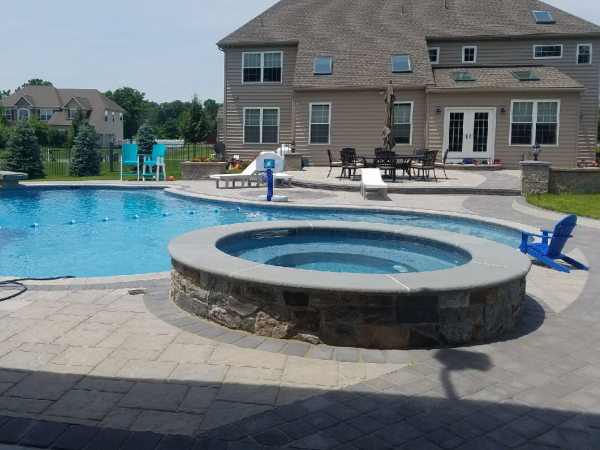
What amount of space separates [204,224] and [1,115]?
47.7 metres

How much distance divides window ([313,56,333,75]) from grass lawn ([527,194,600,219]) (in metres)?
11.6

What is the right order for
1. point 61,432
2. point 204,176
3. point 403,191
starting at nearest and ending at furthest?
point 61,432 < point 403,191 < point 204,176

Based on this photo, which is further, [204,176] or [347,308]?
[204,176]

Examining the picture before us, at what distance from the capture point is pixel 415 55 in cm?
2353

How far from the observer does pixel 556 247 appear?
7238 mm

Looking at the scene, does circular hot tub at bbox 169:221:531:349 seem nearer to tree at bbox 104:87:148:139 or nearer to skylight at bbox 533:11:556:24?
skylight at bbox 533:11:556:24

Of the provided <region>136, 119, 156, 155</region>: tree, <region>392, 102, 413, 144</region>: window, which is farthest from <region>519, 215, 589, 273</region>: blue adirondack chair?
<region>136, 119, 156, 155</region>: tree

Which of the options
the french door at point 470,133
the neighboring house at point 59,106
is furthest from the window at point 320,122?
the neighboring house at point 59,106

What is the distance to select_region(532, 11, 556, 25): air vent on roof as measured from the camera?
24.3 metres

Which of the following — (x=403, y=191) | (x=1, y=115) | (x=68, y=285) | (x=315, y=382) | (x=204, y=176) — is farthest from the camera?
(x=1, y=115)

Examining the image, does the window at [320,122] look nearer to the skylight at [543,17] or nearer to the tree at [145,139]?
the tree at [145,139]

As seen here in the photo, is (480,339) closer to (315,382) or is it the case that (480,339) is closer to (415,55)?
(315,382)

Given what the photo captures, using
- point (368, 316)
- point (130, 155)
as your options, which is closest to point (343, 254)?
point (368, 316)

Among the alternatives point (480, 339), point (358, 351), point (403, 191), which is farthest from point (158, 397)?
point (403, 191)
